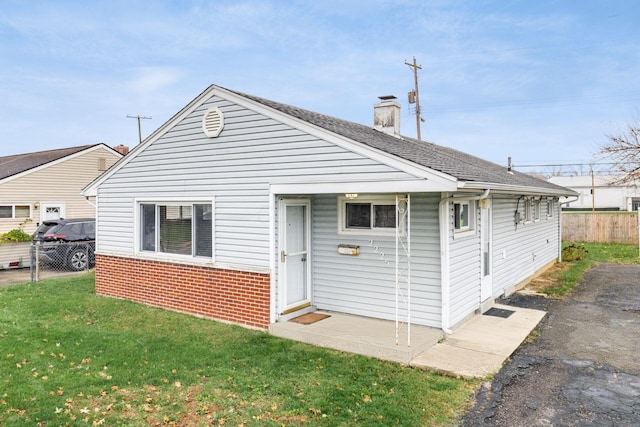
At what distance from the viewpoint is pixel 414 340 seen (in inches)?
257

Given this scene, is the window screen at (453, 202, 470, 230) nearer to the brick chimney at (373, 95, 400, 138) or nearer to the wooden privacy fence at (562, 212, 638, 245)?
the brick chimney at (373, 95, 400, 138)

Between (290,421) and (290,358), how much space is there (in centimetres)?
182

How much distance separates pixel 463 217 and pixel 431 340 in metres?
2.46

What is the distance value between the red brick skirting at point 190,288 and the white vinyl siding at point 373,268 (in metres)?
1.20

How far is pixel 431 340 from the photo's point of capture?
261 inches

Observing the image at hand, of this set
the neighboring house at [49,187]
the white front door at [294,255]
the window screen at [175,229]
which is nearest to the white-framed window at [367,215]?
the white front door at [294,255]

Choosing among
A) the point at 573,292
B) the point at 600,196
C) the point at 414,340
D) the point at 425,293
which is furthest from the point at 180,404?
the point at 600,196

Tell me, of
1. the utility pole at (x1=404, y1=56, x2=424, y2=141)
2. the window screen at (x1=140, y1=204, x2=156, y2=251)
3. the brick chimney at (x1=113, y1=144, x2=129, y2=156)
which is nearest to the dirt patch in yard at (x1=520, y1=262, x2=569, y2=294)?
the window screen at (x1=140, y1=204, x2=156, y2=251)

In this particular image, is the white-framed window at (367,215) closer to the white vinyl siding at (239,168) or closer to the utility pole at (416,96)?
the white vinyl siding at (239,168)

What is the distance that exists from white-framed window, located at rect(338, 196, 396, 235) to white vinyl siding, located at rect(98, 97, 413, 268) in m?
0.96

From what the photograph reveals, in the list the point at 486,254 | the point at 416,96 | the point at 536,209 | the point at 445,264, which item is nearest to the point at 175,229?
the point at 445,264

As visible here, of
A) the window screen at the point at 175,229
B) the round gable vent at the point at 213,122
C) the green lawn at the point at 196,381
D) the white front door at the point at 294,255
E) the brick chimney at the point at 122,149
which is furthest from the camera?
the brick chimney at the point at 122,149

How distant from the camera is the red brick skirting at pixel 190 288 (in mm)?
7766

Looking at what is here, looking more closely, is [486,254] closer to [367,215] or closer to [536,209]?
[367,215]
